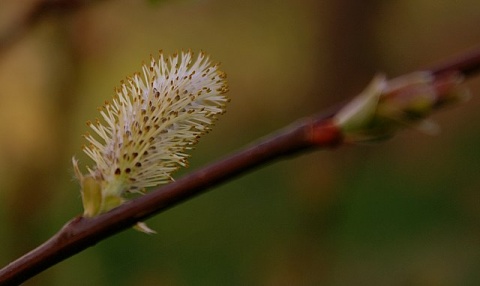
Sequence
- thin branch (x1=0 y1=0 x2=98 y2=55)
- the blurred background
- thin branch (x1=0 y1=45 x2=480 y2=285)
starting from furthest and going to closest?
the blurred background
thin branch (x1=0 y1=0 x2=98 y2=55)
thin branch (x1=0 y1=45 x2=480 y2=285)

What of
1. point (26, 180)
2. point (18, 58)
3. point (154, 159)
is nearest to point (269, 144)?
point (154, 159)

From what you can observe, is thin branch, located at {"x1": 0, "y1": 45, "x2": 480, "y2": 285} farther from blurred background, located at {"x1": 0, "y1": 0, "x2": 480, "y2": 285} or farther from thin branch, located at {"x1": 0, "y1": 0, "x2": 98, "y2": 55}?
thin branch, located at {"x1": 0, "y1": 0, "x2": 98, "y2": 55}

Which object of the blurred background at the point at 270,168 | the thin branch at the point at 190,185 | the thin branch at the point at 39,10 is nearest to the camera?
the thin branch at the point at 190,185

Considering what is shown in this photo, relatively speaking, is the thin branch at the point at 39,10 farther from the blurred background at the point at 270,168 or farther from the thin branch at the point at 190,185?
the thin branch at the point at 190,185

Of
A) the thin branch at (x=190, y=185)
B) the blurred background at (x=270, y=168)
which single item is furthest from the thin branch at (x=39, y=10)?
the thin branch at (x=190, y=185)

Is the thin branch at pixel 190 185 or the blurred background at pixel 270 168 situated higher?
the blurred background at pixel 270 168

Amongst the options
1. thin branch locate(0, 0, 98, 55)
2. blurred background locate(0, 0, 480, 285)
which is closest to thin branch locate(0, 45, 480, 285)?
blurred background locate(0, 0, 480, 285)
